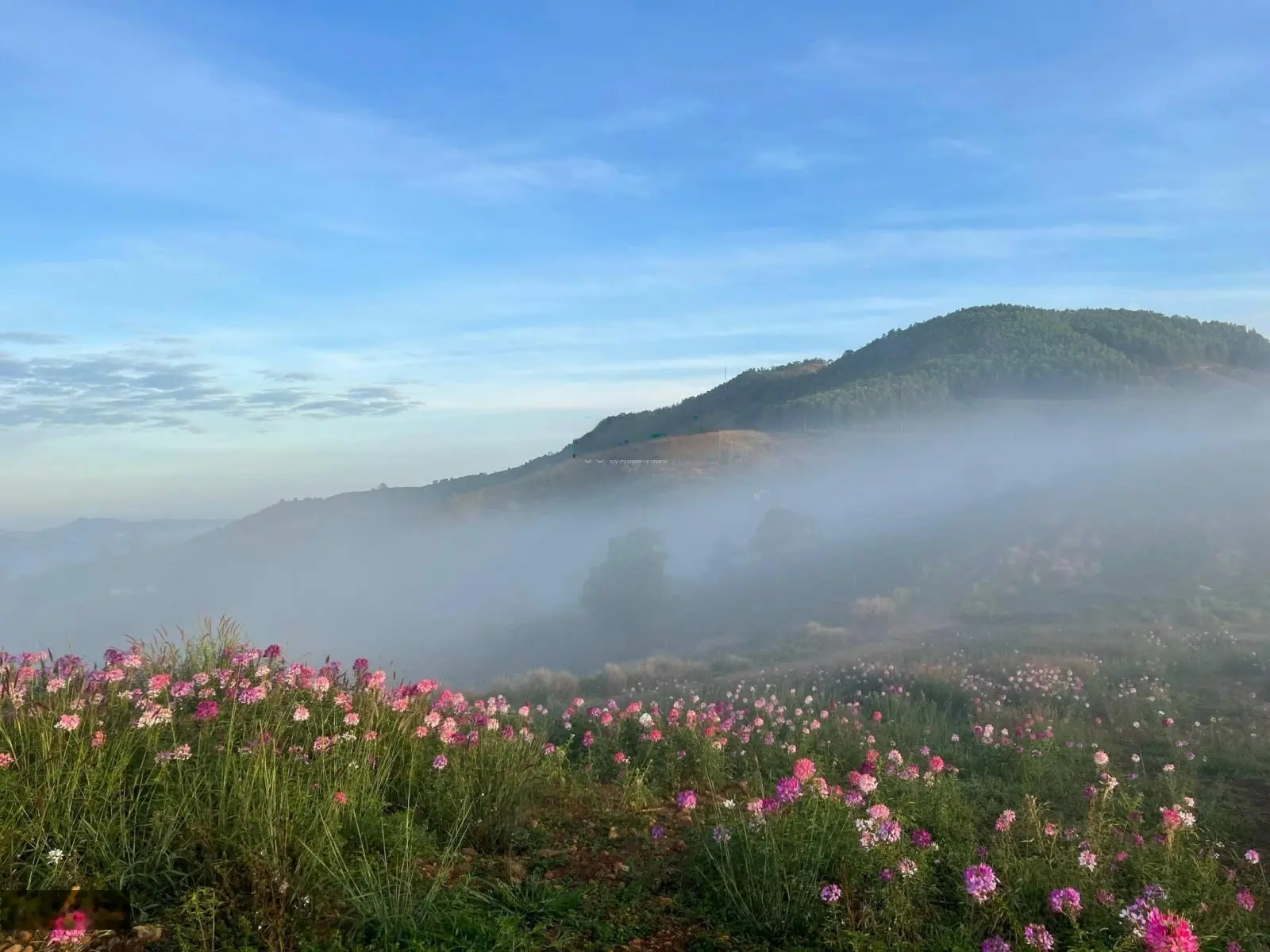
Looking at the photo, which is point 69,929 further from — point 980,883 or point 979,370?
point 979,370

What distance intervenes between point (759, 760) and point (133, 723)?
514 centimetres

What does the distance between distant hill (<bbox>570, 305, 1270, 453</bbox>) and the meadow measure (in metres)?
103

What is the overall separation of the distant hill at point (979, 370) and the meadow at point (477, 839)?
339ft

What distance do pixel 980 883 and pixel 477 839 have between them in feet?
8.31

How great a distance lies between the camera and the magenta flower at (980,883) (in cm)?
319

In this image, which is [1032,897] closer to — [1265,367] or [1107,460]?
[1107,460]

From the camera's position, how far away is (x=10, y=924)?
273cm

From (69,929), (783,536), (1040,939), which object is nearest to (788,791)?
(1040,939)

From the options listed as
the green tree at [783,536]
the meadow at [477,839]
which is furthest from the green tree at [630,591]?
the meadow at [477,839]

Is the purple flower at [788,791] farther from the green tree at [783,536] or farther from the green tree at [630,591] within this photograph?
the green tree at [783,536]

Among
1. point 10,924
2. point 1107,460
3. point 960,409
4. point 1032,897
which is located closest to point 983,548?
point 1107,460

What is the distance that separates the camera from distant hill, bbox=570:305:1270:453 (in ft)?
349

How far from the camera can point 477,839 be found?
4.33 meters

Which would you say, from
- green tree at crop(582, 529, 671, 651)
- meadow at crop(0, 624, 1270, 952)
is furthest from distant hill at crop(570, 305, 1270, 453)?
meadow at crop(0, 624, 1270, 952)
